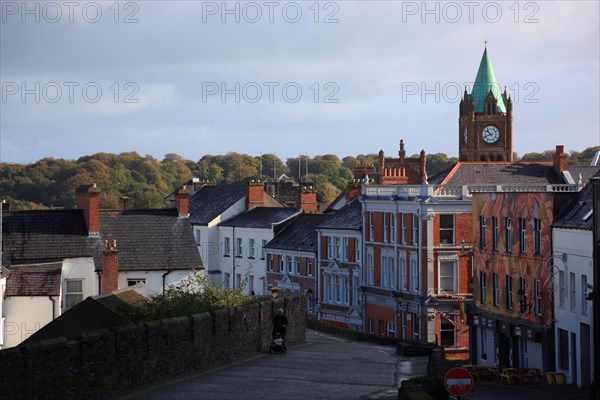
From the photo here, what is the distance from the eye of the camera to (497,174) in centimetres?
8181

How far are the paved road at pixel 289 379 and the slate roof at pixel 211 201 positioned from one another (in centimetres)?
5401

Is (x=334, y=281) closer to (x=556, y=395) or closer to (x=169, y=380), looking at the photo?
(x=556, y=395)

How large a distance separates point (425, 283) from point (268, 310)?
27.1m

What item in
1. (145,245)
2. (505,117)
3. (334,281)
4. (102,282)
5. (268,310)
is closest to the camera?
(268,310)

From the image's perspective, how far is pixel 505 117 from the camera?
459 ft

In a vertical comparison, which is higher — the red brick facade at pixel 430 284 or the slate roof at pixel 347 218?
the slate roof at pixel 347 218

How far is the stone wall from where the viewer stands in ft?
70.0

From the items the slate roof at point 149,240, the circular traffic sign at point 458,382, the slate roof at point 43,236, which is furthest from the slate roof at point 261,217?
the circular traffic sign at point 458,382

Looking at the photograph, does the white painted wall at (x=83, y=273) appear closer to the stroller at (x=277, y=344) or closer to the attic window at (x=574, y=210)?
the stroller at (x=277, y=344)

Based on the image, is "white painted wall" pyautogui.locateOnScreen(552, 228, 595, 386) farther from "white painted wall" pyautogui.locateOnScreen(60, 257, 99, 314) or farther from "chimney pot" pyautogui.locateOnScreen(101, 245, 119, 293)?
"white painted wall" pyautogui.locateOnScreen(60, 257, 99, 314)

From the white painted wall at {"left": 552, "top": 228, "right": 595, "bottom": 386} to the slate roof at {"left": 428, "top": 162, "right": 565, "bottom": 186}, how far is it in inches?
1304

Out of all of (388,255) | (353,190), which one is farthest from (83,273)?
(353,190)

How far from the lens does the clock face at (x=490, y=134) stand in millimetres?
140000

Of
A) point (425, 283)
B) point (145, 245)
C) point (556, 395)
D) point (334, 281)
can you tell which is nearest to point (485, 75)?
point (334, 281)
